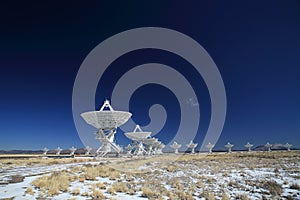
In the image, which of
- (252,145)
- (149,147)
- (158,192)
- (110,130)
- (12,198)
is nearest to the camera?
(12,198)

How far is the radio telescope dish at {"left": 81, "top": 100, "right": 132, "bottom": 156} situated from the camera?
1486 inches

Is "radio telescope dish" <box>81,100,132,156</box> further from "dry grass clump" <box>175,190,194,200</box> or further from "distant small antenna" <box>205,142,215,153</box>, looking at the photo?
"distant small antenna" <box>205,142,215,153</box>

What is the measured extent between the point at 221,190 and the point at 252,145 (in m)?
93.1

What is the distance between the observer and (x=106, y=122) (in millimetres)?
40062

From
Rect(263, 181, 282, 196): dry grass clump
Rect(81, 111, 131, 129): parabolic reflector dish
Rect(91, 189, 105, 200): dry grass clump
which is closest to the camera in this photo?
Rect(91, 189, 105, 200): dry grass clump

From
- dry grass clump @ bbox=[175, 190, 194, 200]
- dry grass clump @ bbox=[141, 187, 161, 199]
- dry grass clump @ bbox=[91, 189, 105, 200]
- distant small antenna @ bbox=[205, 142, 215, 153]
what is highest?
distant small antenna @ bbox=[205, 142, 215, 153]

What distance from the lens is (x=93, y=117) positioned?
37.9m

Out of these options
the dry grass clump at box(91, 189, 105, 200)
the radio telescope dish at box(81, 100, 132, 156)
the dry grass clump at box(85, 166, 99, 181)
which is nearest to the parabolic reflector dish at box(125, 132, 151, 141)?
the radio telescope dish at box(81, 100, 132, 156)

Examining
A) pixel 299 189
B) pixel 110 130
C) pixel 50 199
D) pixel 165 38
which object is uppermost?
pixel 165 38

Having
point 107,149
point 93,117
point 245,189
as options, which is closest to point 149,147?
point 107,149

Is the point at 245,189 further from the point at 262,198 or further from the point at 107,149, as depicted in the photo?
the point at 107,149

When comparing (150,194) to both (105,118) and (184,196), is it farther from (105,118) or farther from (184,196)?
(105,118)

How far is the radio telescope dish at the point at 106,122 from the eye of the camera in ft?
124

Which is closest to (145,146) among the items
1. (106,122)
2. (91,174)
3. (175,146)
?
(175,146)
